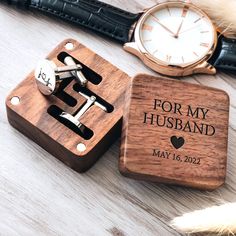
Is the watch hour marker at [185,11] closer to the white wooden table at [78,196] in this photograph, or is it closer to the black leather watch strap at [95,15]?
the black leather watch strap at [95,15]

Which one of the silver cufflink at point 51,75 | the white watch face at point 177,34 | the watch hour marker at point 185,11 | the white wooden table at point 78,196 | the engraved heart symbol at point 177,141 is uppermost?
the watch hour marker at point 185,11

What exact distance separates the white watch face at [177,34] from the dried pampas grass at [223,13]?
2 cm

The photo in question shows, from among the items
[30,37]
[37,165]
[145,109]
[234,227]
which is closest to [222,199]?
[234,227]

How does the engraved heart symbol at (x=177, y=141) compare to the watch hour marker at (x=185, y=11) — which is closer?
the engraved heart symbol at (x=177, y=141)

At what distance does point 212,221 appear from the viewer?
0.99 meters

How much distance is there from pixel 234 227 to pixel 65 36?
468 millimetres

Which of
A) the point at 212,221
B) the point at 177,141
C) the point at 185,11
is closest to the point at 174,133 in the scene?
the point at 177,141

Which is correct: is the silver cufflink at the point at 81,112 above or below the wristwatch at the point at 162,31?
below

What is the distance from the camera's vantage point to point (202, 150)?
1012 mm

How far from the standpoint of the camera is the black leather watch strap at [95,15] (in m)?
1.16

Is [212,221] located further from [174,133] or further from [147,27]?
[147,27]

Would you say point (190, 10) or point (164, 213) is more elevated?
point (190, 10)

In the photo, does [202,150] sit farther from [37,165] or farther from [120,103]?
[37,165]

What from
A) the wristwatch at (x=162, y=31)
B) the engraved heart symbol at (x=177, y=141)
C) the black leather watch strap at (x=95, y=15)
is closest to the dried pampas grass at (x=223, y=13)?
the wristwatch at (x=162, y=31)
